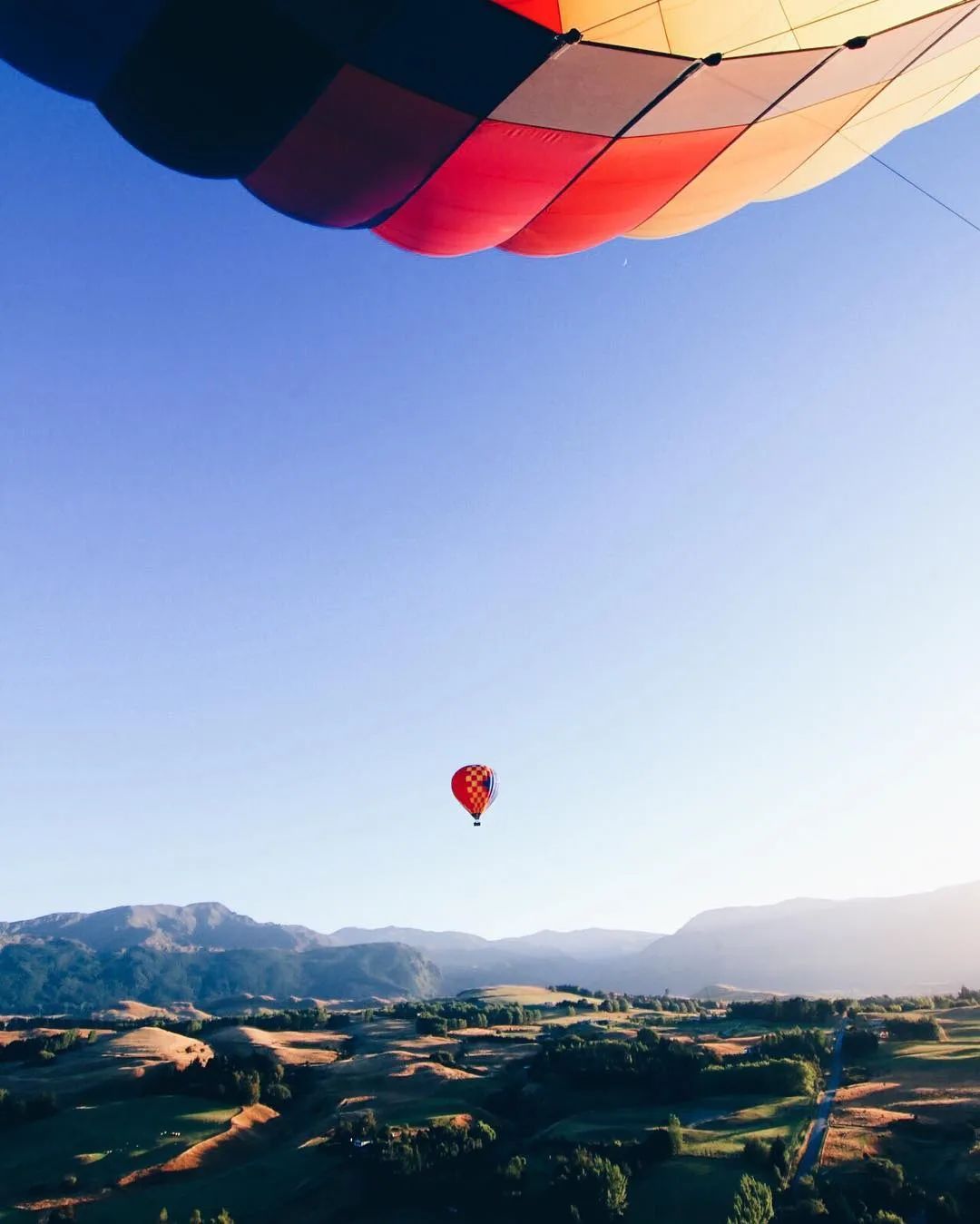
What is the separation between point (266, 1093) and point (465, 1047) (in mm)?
21354

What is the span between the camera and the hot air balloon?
122ft

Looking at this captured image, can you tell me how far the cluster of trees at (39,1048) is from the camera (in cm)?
6619

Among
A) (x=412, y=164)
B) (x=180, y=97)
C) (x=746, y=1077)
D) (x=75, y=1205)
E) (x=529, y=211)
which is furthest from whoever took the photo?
(x=746, y=1077)

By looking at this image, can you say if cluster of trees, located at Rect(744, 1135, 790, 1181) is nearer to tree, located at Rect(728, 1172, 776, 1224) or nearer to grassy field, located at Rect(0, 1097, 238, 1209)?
tree, located at Rect(728, 1172, 776, 1224)

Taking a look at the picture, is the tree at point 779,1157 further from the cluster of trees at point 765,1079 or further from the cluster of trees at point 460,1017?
the cluster of trees at point 460,1017

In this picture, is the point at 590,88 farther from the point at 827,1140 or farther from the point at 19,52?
the point at 827,1140

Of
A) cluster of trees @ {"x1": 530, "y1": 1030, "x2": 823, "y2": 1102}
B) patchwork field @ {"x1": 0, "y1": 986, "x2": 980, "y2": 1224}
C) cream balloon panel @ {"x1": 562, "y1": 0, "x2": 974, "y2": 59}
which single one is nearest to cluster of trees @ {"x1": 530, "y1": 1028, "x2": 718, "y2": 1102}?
cluster of trees @ {"x1": 530, "y1": 1030, "x2": 823, "y2": 1102}

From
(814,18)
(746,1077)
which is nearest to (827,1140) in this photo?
(746,1077)

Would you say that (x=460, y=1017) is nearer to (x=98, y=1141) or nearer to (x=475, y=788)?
(x=98, y=1141)

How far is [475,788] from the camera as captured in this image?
37688 mm

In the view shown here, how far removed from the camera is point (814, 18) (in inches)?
492

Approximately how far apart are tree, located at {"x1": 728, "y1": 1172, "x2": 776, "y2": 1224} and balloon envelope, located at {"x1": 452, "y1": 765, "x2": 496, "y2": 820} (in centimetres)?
1795

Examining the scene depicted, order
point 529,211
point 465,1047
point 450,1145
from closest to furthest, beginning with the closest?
point 529,211, point 450,1145, point 465,1047

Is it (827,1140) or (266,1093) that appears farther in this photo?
(266,1093)
